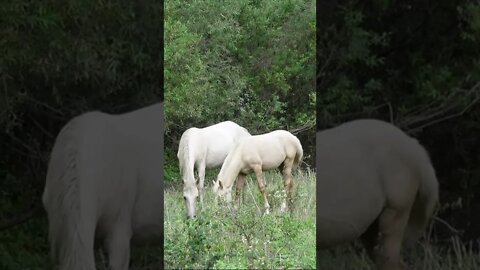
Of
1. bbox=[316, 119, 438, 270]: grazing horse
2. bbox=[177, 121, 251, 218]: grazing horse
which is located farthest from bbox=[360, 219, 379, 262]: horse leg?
bbox=[177, 121, 251, 218]: grazing horse

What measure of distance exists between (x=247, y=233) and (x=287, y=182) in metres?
0.31

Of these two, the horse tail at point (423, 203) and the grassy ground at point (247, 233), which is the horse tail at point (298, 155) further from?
the horse tail at point (423, 203)

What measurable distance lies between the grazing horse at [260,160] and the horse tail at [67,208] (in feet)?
2.95

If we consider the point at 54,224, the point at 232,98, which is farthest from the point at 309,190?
the point at 54,224

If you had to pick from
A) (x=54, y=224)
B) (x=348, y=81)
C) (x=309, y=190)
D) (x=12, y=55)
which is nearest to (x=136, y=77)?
(x=12, y=55)

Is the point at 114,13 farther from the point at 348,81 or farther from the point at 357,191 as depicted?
the point at 357,191

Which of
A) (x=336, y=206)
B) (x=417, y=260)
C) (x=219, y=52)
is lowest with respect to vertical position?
(x=417, y=260)

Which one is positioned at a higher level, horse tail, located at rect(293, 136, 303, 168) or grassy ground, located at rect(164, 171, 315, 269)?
horse tail, located at rect(293, 136, 303, 168)

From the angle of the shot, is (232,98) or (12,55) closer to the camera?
(12,55)

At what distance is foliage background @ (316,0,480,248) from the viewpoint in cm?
257

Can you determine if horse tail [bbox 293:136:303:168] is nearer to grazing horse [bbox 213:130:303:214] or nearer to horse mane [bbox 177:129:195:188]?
grazing horse [bbox 213:130:303:214]

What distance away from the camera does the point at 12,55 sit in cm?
261

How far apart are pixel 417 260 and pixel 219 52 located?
1351 mm

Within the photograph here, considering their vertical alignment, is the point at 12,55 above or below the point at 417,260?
above
